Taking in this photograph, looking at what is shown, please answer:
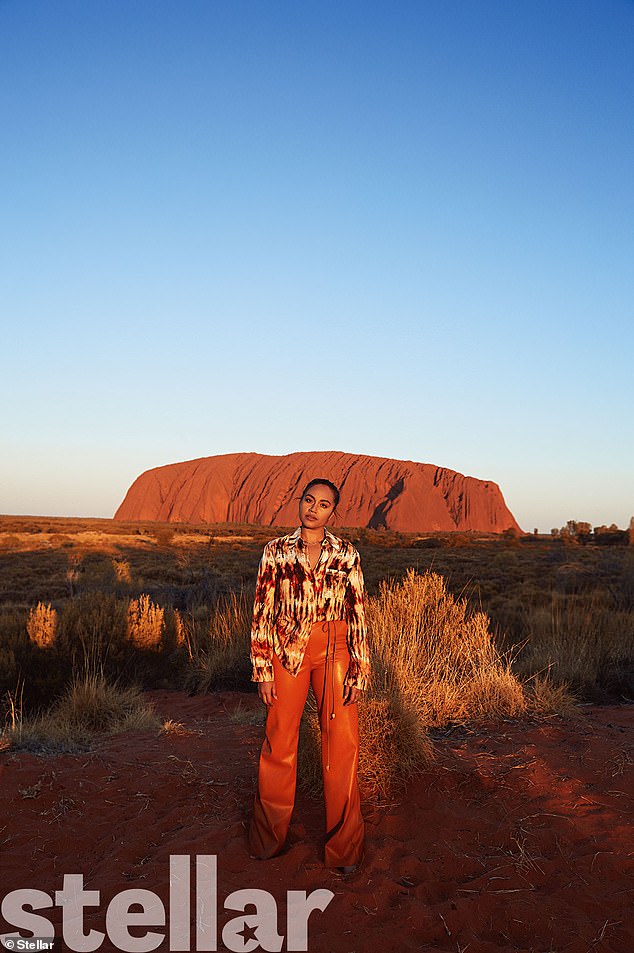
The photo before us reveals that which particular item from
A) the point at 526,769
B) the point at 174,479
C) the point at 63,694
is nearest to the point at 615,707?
the point at 526,769

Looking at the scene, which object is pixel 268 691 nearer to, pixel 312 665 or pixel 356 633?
pixel 312 665

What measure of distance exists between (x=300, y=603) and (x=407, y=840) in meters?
1.47

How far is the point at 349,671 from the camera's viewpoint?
3.48 meters

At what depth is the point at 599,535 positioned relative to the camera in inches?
1871

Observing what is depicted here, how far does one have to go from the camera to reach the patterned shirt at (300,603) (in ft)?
11.3

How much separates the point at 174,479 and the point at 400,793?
401 ft

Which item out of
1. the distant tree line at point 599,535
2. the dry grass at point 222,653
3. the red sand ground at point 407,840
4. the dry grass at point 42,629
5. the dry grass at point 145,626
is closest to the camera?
the red sand ground at point 407,840

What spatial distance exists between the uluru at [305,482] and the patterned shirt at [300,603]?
94.3 m

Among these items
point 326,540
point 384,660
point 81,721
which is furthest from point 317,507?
point 81,721

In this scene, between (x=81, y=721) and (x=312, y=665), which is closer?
(x=312, y=665)

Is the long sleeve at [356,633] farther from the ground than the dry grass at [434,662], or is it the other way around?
the long sleeve at [356,633]

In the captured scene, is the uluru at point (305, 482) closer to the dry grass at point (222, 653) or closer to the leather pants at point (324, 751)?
the dry grass at point (222, 653)

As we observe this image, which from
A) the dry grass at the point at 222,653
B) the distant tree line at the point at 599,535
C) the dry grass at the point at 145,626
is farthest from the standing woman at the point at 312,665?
the distant tree line at the point at 599,535

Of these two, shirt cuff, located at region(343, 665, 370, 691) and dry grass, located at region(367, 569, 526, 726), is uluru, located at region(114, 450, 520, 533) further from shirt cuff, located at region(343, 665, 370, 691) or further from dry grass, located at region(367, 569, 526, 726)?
shirt cuff, located at region(343, 665, 370, 691)
